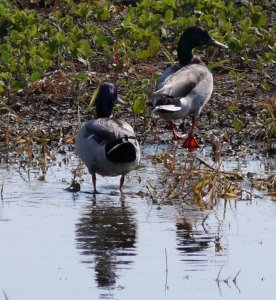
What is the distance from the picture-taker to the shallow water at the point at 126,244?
24.4 ft

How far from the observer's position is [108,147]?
9977 mm

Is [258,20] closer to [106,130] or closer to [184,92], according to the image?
[184,92]

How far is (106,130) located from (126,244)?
1.81m

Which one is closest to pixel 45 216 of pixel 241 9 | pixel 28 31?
pixel 28 31

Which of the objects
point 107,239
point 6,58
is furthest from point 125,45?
point 107,239

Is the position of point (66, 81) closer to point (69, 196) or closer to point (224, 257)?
point (69, 196)

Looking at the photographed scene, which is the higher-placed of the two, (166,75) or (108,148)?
(166,75)

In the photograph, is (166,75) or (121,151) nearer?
(121,151)

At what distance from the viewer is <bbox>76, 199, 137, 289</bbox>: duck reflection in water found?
7836 mm

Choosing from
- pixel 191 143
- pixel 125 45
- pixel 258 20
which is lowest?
pixel 191 143

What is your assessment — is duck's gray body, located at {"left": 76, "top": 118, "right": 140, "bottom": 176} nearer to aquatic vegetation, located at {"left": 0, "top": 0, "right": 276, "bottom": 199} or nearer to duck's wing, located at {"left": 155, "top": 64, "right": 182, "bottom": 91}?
aquatic vegetation, located at {"left": 0, "top": 0, "right": 276, "bottom": 199}

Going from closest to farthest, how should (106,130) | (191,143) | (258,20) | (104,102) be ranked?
(106,130), (104,102), (191,143), (258,20)

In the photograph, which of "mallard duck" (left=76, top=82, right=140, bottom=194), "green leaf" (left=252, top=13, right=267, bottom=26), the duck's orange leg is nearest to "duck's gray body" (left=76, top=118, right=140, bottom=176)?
"mallard duck" (left=76, top=82, right=140, bottom=194)

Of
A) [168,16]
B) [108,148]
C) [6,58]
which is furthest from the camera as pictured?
[168,16]
